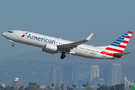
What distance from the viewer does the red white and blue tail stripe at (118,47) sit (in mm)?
58656

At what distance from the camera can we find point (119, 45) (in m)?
61.6

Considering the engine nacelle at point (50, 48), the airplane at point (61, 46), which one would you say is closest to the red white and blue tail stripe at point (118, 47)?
the airplane at point (61, 46)

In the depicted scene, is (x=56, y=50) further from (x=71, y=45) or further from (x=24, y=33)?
(x=24, y=33)

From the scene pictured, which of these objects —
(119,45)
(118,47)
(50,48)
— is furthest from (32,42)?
(119,45)

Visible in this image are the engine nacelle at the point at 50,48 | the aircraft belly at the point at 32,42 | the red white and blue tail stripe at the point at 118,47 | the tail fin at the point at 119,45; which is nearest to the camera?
the engine nacelle at the point at 50,48

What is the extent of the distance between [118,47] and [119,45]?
25.3 inches

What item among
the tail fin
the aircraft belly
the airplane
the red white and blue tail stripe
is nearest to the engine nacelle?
the airplane

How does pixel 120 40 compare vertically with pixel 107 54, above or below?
above

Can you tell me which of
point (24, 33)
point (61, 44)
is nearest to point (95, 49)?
point (61, 44)

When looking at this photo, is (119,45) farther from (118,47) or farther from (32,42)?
(32,42)

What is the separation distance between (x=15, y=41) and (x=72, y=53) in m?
13.0

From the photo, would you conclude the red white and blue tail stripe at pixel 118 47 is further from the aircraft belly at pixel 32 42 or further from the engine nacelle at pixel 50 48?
the aircraft belly at pixel 32 42

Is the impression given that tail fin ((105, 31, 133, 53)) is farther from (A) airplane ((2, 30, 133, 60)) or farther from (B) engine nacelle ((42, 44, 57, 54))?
(B) engine nacelle ((42, 44, 57, 54))

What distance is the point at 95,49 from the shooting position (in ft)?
191
